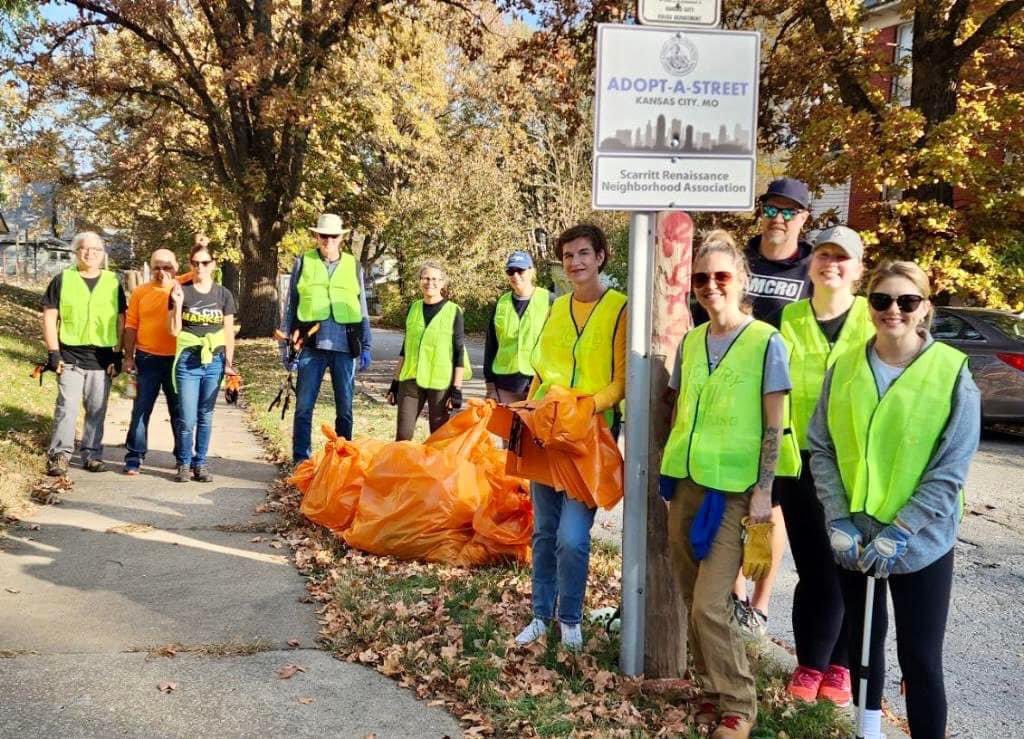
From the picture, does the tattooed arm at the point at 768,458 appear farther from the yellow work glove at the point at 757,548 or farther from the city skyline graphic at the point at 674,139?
the city skyline graphic at the point at 674,139

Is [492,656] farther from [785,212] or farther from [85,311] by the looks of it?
[85,311]

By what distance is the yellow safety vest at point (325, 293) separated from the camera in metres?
7.36

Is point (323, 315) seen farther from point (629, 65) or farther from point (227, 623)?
point (629, 65)

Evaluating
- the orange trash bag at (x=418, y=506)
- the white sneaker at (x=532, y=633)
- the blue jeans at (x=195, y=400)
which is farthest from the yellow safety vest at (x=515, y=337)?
the white sneaker at (x=532, y=633)

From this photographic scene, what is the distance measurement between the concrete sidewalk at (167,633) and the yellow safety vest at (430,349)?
4.97 ft

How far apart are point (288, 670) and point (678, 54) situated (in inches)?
115

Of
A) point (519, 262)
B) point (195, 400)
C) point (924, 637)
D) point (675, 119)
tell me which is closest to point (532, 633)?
point (924, 637)

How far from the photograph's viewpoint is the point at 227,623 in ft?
14.8

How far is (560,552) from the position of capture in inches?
159

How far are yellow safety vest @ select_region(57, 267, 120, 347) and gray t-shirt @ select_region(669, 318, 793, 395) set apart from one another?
5679mm

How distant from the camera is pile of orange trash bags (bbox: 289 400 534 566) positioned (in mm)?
5418

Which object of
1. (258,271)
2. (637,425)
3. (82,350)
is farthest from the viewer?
(258,271)

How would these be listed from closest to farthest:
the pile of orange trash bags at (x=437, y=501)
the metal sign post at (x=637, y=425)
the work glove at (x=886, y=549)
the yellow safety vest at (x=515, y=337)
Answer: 1. the work glove at (x=886, y=549)
2. the metal sign post at (x=637, y=425)
3. the pile of orange trash bags at (x=437, y=501)
4. the yellow safety vest at (x=515, y=337)

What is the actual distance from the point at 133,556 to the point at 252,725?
246 centimetres
